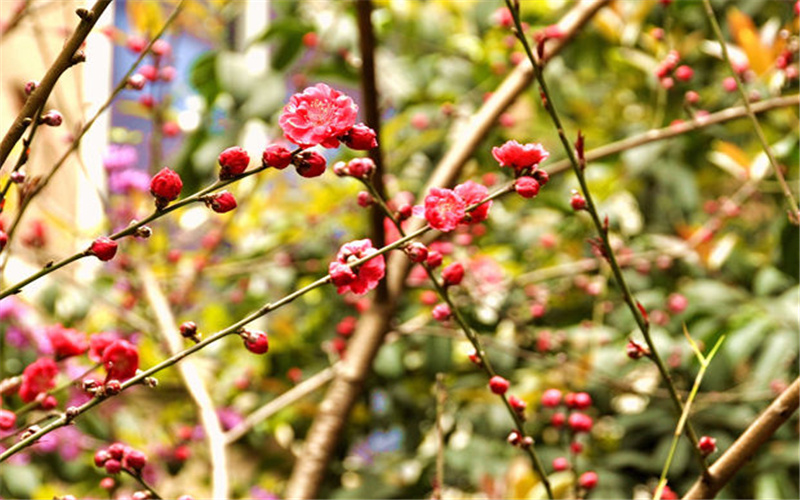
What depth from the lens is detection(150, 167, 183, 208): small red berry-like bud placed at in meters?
0.42

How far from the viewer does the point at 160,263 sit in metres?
1.90

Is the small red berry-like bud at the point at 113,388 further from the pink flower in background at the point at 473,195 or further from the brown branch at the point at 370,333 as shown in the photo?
the brown branch at the point at 370,333

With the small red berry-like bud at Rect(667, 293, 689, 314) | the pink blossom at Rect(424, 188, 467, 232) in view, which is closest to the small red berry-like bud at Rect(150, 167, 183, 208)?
the pink blossom at Rect(424, 188, 467, 232)

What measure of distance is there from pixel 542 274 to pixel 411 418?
34 cm

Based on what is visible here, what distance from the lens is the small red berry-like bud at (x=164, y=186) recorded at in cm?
42

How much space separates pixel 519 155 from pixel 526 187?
0.08ft

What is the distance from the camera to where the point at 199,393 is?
1108 mm

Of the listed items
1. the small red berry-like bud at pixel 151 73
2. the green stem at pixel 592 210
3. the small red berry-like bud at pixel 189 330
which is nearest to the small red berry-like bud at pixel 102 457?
the small red berry-like bud at pixel 189 330

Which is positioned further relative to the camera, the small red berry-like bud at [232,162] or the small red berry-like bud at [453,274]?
the small red berry-like bud at [453,274]

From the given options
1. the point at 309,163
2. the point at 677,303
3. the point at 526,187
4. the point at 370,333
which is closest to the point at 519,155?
the point at 526,187

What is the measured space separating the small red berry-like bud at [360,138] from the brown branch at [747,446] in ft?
0.99

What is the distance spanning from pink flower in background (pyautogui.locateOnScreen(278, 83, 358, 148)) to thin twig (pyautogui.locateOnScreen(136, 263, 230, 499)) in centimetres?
54

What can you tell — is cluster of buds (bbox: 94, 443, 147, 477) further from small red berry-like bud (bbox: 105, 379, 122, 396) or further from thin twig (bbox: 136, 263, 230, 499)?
thin twig (bbox: 136, 263, 230, 499)

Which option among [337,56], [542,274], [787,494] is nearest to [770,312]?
[787,494]
